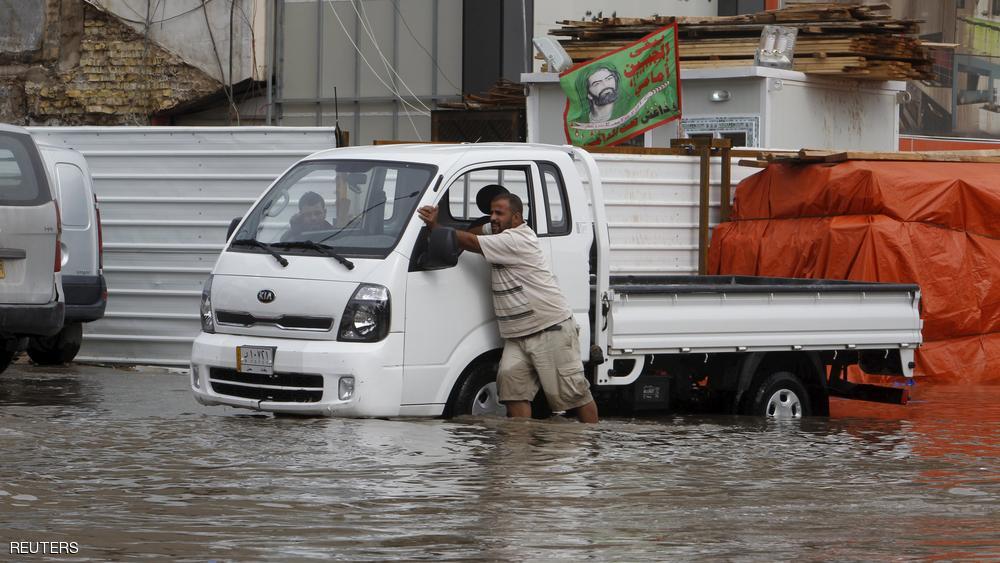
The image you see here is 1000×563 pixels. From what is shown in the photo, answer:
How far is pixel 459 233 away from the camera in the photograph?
29.9 feet

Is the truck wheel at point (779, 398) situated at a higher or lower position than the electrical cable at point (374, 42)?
lower

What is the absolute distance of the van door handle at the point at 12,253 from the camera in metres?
11.0

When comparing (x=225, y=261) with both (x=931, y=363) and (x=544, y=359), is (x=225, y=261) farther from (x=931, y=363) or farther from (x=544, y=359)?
(x=931, y=363)

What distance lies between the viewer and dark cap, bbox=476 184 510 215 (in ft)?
31.4

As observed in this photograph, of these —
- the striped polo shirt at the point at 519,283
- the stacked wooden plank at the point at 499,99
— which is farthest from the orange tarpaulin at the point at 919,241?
the stacked wooden plank at the point at 499,99

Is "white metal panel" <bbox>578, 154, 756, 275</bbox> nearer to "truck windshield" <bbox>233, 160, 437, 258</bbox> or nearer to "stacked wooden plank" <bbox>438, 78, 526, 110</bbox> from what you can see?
"truck windshield" <bbox>233, 160, 437, 258</bbox>

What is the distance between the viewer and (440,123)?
22.4 meters

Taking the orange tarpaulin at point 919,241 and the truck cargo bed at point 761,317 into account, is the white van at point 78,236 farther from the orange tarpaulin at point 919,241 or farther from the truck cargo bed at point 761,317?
the orange tarpaulin at point 919,241

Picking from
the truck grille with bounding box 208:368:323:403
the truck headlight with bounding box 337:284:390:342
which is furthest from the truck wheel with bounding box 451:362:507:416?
the truck grille with bounding box 208:368:323:403

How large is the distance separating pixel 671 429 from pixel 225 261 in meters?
3.07

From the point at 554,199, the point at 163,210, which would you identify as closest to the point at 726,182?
the point at 163,210

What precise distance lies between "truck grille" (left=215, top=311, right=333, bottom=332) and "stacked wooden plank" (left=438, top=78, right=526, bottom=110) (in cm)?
1350

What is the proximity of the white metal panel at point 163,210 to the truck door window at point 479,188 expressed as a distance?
465cm

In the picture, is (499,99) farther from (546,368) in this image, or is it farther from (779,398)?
(546,368)
